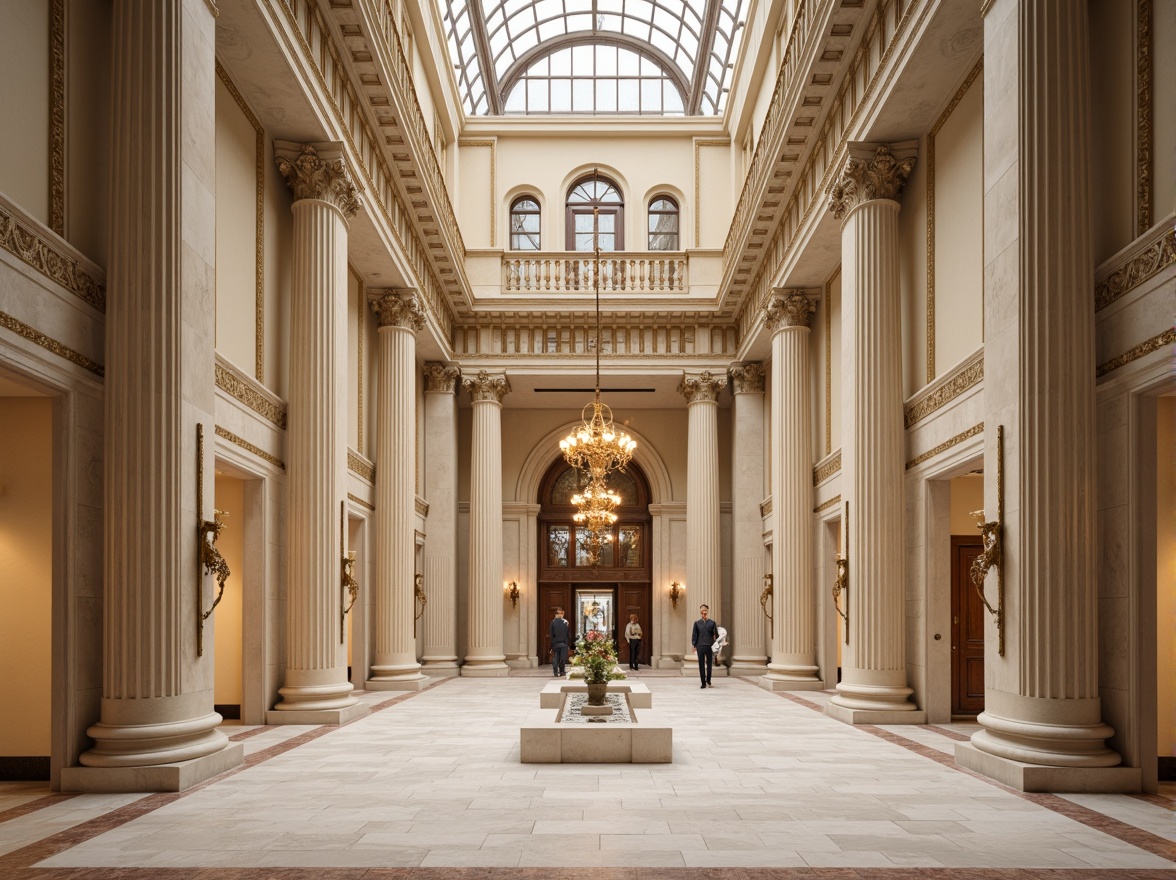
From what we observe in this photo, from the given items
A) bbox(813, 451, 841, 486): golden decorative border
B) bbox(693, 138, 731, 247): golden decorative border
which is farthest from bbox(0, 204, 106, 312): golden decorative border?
bbox(693, 138, 731, 247): golden decorative border

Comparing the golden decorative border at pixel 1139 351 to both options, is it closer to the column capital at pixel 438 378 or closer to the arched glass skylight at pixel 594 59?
the column capital at pixel 438 378

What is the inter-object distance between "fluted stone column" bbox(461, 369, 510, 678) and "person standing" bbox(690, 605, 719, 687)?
16.3 ft

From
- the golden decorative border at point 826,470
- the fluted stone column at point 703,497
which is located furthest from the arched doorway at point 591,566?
the golden decorative border at point 826,470

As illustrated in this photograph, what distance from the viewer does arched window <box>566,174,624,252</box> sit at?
1004 inches

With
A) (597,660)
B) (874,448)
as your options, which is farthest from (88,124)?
(874,448)

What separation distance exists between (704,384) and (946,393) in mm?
11893

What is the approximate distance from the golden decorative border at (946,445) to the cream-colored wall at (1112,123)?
2924 mm

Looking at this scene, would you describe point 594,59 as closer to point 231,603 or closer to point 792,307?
point 792,307

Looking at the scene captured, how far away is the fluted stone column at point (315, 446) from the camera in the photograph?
43.3 feet

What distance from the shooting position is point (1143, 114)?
824 cm

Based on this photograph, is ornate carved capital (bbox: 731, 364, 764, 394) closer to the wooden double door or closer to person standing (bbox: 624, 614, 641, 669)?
person standing (bbox: 624, 614, 641, 669)

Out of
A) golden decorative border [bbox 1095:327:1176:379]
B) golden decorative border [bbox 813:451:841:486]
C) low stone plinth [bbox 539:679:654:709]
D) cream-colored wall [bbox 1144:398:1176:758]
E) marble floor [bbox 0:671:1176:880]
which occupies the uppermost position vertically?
golden decorative border [bbox 1095:327:1176:379]

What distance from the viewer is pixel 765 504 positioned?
22438 millimetres

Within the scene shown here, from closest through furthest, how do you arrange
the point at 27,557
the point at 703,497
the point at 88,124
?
1. the point at 88,124
2. the point at 27,557
3. the point at 703,497
